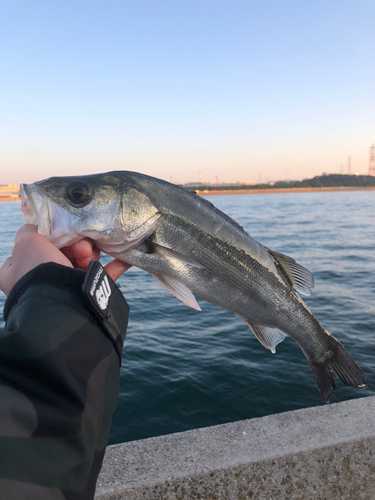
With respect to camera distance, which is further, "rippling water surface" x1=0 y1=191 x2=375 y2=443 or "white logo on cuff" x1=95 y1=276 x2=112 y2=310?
"rippling water surface" x1=0 y1=191 x2=375 y2=443

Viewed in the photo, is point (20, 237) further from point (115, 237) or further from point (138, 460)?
point (138, 460)

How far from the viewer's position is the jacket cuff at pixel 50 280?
4.59 feet

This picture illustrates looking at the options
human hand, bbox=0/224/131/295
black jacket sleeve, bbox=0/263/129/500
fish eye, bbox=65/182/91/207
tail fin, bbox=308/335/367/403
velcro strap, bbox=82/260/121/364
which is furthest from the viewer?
tail fin, bbox=308/335/367/403

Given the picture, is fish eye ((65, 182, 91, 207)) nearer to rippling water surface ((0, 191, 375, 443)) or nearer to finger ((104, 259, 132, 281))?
finger ((104, 259, 132, 281))

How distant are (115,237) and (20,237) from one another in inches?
24.8

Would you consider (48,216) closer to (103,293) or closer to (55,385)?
(103,293)

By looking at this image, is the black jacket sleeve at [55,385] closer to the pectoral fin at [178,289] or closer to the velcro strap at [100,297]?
the velcro strap at [100,297]

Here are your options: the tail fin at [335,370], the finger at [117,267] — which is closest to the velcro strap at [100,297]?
the finger at [117,267]

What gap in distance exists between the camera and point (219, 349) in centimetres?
820

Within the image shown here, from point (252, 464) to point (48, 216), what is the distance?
222 cm

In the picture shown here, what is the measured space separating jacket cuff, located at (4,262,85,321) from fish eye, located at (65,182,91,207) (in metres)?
1.08

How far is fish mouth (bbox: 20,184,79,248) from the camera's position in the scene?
2287 millimetres

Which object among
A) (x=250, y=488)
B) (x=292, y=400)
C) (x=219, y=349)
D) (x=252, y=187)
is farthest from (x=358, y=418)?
(x=252, y=187)

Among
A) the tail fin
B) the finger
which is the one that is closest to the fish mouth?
the finger
